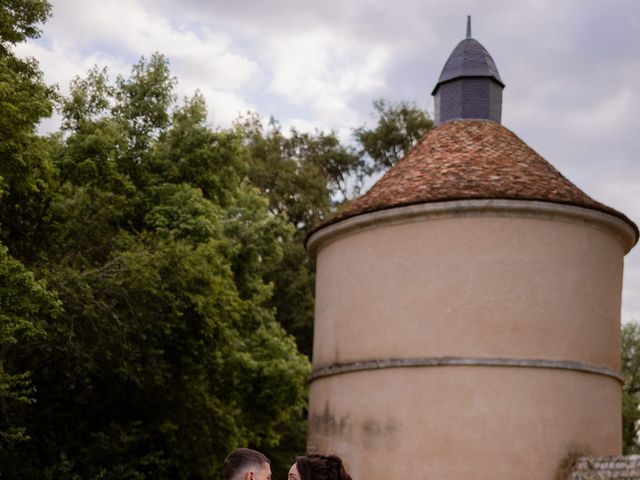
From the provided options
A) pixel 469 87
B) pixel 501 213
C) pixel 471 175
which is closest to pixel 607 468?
pixel 501 213

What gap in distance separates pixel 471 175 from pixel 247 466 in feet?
41.6

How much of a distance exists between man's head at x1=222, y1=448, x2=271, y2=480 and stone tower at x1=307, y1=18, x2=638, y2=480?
37.2 ft

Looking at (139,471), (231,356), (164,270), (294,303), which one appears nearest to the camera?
(164,270)

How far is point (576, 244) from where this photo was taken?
51.1 ft

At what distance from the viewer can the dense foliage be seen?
17.0 meters

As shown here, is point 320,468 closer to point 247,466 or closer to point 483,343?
point 247,466

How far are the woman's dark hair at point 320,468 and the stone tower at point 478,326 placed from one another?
11103mm

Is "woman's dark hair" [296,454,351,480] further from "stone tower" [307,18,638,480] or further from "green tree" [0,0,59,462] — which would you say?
"stone tower" [307,18,638,480]

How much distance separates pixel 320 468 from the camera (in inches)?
158

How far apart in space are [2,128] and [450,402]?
315 inches

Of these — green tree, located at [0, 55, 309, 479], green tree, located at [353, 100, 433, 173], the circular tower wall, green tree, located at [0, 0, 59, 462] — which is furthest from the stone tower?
green tree, located at [353, 100, 433, 173]

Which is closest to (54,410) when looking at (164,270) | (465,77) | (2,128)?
(164,270)

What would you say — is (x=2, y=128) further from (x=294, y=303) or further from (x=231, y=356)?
(x=294, y=303)

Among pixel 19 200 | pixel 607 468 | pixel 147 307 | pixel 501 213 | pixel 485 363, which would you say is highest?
pixel 19 200
